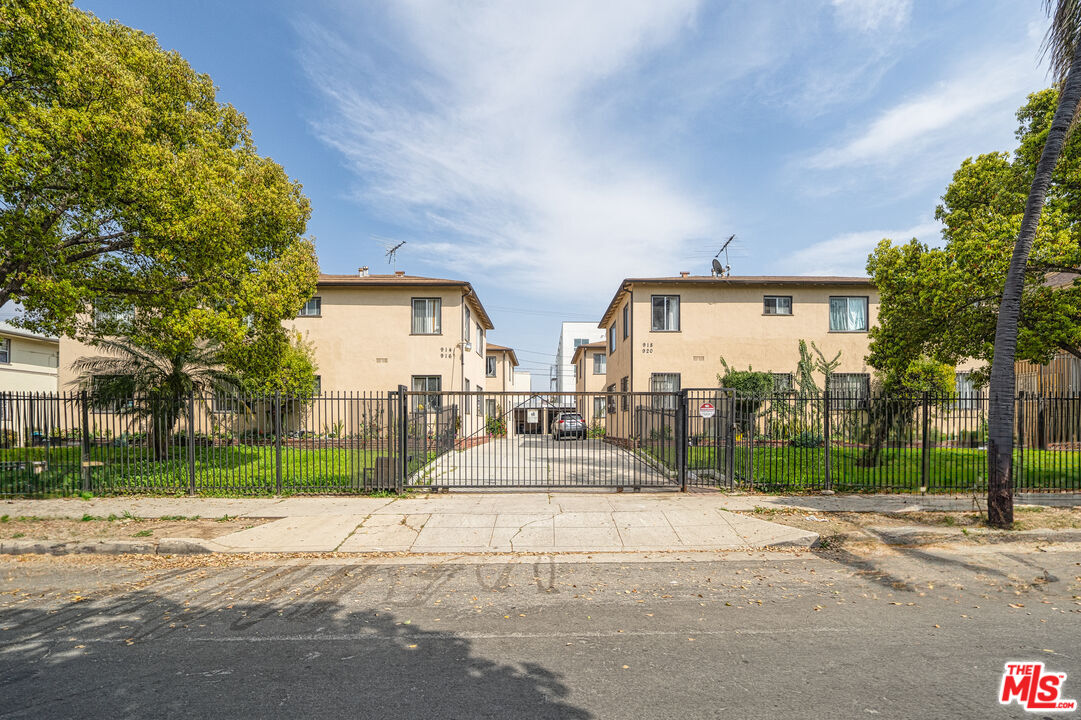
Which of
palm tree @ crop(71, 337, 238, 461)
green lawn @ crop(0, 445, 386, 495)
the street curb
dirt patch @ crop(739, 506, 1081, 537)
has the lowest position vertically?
dirt patch @ crop(739, 506, 1081, 537)

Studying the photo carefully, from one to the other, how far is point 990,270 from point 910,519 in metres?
5.30

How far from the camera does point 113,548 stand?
24.5 ft

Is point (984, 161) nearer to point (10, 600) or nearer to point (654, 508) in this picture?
point (654, 508)

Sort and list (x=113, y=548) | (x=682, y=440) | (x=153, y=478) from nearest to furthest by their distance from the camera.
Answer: (x=113, y=548) → (x=682, y=440) → (x=153, y=478)

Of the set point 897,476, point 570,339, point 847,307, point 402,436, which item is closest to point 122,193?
point 402,436

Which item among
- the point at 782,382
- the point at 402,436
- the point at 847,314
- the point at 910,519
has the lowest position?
the point at 910,519

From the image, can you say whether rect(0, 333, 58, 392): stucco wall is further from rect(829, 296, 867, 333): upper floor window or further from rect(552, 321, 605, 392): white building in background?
rect(552, 321, 605, 392): white building in background

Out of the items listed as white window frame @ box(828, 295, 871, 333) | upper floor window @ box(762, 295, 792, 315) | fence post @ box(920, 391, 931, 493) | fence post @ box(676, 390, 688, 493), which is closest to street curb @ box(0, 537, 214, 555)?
A: fence post @ box(676, 390, 688, 493)

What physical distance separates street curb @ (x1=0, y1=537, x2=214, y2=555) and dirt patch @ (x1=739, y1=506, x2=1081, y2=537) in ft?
27.3

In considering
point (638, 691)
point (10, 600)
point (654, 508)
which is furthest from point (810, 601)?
point (10, 600)

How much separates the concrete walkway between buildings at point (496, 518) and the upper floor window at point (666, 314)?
13.3 metres

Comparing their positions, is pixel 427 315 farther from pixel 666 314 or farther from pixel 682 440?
pixel 682 440

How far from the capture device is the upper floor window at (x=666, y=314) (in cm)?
2358

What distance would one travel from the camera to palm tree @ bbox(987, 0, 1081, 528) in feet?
25.3
